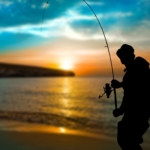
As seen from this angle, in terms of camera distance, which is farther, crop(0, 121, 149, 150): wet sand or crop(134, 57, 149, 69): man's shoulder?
crop(0, 121, 149, 150): wet sand

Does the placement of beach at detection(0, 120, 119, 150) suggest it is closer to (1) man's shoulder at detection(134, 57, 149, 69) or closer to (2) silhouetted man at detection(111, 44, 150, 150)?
(2) silhouetted man at detection(111, 44, 150, 150)

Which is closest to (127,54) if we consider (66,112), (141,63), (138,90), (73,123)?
(141,63)

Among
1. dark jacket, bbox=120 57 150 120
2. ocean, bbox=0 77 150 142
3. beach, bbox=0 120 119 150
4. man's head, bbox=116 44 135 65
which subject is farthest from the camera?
ocean, bbox=0 77 150 142

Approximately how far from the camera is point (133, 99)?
3768mm

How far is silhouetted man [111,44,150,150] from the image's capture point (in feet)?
12.3

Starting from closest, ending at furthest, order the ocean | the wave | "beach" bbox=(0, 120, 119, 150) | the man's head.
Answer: the man's head < "beach" bbox=(0, 120, 119, 150) < the wave < the ocean

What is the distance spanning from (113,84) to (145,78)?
610mm

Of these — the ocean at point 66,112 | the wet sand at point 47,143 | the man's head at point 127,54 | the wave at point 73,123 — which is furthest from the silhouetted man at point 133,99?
the wave at point 73,123

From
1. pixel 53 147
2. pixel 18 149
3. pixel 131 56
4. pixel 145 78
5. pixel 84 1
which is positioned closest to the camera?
pixel 145 78

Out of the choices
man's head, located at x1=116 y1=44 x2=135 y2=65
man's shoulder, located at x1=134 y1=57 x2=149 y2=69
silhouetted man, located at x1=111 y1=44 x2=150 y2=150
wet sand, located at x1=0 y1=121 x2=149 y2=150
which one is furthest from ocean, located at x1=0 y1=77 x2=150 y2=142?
man's shoulder, located at x1=134 y1=57 x2=149 y2=69

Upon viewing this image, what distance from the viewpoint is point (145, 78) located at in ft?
12.2

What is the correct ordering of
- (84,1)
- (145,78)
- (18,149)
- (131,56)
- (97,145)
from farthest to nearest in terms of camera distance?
(97,145) < (18,149) < (84,1) < (131,56) < (145,78)

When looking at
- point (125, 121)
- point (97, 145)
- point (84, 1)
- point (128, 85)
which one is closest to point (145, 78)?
point (128, 85)

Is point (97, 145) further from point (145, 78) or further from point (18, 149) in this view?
point (145, 78)
